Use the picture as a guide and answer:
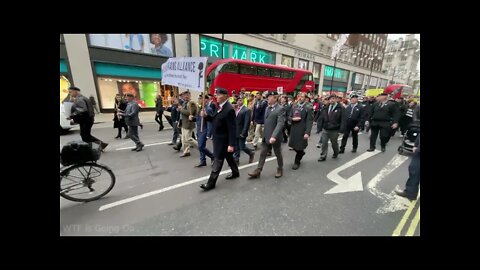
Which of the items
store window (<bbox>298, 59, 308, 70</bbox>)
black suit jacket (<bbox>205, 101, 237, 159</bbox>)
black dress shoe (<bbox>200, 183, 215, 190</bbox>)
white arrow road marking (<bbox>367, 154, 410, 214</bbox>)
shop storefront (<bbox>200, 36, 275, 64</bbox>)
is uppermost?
store window (<bbox>298, 59, 308, 70</bbox>)

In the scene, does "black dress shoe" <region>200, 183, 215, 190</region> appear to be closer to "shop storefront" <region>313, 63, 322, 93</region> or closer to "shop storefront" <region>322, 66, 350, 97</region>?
"shop storefront" <region>322, 66, 350, 97</region>

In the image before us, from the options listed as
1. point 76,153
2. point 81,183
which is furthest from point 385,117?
point 81,183

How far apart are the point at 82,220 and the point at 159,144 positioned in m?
4.15

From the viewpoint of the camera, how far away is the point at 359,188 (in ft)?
13.4

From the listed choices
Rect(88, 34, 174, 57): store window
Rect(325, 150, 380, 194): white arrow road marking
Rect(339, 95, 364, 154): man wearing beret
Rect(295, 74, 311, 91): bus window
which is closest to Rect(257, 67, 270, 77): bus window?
Rect(295, 74, 311, 91): bus window

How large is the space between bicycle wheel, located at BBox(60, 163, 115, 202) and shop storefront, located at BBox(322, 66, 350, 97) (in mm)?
30259

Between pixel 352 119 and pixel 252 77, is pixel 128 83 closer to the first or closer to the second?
pixel 252 77

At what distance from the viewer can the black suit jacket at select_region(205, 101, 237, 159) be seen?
3.66m

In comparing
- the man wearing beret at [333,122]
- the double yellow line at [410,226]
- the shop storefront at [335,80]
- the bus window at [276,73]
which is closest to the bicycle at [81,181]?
the double yellow line at [410,226]

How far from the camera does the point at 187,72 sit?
4.95 m

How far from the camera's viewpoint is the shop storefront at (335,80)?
101 feet

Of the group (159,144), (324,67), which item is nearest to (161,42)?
(159,144)

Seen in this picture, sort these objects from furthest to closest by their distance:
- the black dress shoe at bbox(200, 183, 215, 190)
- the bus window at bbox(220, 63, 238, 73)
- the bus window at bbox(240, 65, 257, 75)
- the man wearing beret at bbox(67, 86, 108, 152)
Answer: the bus window at bbox(240, 65, 257, 75) < the bus window at bbox(220, 63, 238, 73) < the man wearing beret at bbox(67, 86, 108, 152) < the black dress shoe at bbox(200, 183, 215, 190)

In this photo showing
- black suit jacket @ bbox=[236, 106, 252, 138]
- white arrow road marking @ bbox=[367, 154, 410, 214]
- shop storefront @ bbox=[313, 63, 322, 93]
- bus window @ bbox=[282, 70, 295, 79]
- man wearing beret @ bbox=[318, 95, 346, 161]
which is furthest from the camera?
shop storefront @ bbox=[313, 63, 322, 93]
